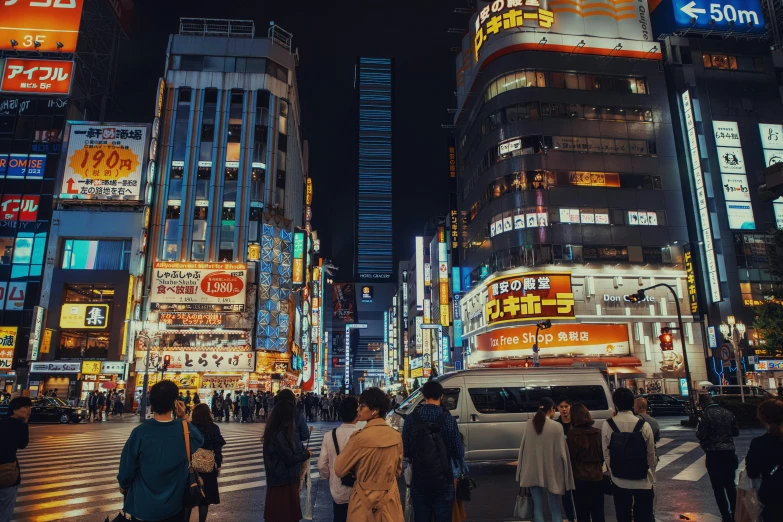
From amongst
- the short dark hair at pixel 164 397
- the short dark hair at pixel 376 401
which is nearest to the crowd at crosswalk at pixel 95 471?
the short dark hair at pixel 164 397

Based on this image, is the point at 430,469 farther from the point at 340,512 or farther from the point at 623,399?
the point at 623,399

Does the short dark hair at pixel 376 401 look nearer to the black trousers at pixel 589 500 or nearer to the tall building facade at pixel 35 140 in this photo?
the black trousers at pixel 589 500

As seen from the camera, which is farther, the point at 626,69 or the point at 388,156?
the point at 388,156

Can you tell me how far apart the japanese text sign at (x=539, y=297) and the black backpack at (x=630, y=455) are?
107 feet

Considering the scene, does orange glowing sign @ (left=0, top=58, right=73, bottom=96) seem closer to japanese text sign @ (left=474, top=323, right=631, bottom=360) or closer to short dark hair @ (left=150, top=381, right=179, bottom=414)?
japanese text sign @ (left=474, top=323, right=631, bottom=360)

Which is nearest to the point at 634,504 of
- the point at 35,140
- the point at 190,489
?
the point at 190,489

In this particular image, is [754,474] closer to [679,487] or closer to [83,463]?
[679,487]

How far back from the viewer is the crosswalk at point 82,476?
875 centimetres

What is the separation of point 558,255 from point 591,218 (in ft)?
13.5

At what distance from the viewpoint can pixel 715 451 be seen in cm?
729

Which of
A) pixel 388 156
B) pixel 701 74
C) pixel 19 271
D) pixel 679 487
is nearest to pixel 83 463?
pixel 679 487

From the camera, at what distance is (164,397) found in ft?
13.9

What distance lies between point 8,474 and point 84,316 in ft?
139

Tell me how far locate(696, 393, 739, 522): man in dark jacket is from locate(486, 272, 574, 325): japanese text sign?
30791 mm
